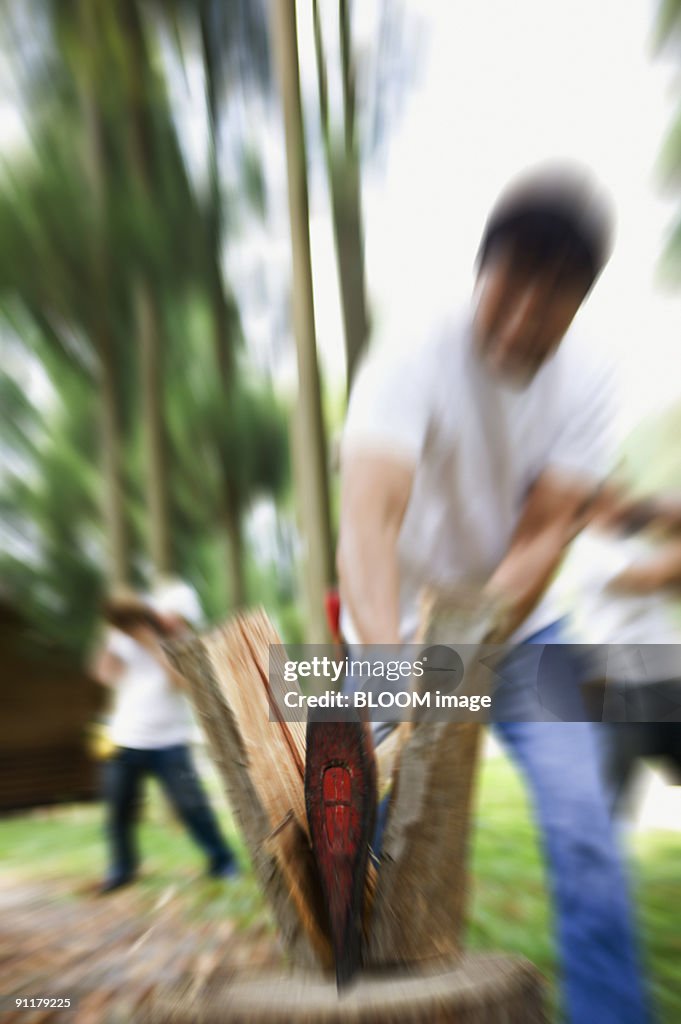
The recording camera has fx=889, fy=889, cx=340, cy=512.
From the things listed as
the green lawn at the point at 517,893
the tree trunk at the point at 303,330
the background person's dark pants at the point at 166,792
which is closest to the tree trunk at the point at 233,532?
the tree trunk at the point at 303,330

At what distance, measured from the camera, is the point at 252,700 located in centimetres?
60

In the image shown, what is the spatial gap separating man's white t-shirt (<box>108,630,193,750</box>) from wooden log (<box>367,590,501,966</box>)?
0.57 meters

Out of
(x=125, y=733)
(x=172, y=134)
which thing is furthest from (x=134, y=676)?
(x=172, y=134)

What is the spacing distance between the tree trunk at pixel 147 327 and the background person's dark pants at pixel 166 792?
261 millimetres

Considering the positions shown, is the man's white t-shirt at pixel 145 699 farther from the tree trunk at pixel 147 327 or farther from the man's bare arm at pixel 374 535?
the man's bare arm at pixel 374 535

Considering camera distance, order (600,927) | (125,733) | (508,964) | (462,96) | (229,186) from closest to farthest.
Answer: (508,964)
(600,927)
(462,96)
(229,186)
(125,733)

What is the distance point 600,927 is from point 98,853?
763 millimetres

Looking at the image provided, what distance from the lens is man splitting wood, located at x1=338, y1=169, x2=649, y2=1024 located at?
65 cm

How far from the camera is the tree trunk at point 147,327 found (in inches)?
44.5

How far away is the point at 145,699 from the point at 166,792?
0.43 ft

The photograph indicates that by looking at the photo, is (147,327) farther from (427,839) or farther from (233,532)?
(427,839)

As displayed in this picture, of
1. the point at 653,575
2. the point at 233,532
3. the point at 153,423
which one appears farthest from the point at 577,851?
the point at 153,423

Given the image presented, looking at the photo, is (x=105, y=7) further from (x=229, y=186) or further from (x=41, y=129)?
(x=229, y=186)

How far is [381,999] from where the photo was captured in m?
0.48
